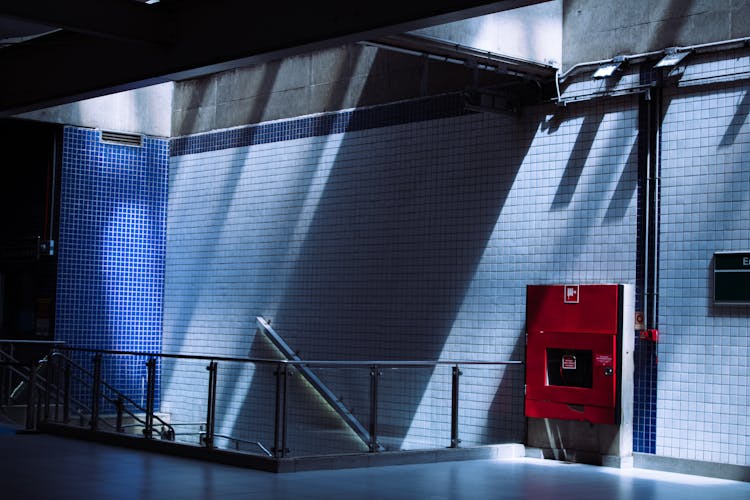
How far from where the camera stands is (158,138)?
1552cm

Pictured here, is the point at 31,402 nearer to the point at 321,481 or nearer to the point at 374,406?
the point at 374,406

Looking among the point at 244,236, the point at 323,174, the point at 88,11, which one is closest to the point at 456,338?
the point at 323,174

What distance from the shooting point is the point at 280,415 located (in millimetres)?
9062

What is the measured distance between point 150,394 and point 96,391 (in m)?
0.82

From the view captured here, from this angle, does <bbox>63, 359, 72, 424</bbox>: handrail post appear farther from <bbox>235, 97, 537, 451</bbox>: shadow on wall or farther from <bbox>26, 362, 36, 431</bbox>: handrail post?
<bbox>235, 97, 537, 451</bbox>: shadow on wall

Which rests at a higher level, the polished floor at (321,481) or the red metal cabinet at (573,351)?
the red metal cabinet at (573,351)

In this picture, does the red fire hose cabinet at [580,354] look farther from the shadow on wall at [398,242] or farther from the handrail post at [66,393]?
the handrail post at [66,393]

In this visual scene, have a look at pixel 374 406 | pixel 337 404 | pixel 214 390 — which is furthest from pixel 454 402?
pixel 214 390

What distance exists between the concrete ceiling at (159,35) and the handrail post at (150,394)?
2842mm

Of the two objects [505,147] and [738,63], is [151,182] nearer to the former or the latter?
[505,147]

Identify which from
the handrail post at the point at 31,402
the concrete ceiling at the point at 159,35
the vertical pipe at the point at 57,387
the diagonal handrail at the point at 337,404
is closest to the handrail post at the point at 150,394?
the vertical pipe at the point at 57,387

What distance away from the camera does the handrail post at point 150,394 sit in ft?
34.3

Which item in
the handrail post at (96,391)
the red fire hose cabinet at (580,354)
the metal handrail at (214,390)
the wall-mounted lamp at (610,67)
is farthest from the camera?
the handrail post at (96,391)

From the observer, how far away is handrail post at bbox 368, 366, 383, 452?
31.1ft
